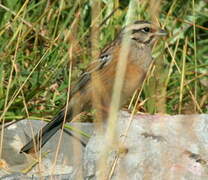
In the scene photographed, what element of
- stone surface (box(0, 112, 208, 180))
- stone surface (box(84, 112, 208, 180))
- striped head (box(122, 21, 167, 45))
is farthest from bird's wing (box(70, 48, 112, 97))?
stone surface (box(84, 112, 208, 180))

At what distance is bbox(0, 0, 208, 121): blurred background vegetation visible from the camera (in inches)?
211

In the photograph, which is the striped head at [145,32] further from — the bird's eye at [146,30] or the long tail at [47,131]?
the long tail at [47,131]

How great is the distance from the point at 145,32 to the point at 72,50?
572 mm

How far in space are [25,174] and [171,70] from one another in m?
1.95

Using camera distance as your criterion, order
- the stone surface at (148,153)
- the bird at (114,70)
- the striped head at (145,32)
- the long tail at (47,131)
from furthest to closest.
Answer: the striped head at (145,32)
the bird at (114,70)
the long tail at (47,131)
the stone surface at (148,153)

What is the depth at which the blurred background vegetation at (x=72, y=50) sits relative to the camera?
5.37 metres

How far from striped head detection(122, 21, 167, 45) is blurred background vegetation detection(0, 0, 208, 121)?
0.15 metres

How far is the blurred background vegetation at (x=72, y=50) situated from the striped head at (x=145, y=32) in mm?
151

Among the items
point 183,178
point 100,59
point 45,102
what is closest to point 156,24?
point 100,59

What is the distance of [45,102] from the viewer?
552cm

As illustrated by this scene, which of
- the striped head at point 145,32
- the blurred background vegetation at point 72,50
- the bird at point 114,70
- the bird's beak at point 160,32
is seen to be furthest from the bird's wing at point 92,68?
the bird's beak at point 160,32

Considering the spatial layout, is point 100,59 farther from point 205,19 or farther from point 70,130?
point 205,19

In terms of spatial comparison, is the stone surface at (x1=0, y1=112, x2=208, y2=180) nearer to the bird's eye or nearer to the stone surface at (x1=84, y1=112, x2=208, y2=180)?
the stone surface at (x1=84, y1=112, x2=208, y2=180)

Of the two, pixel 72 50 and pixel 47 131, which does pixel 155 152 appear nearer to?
pixel 47 131
